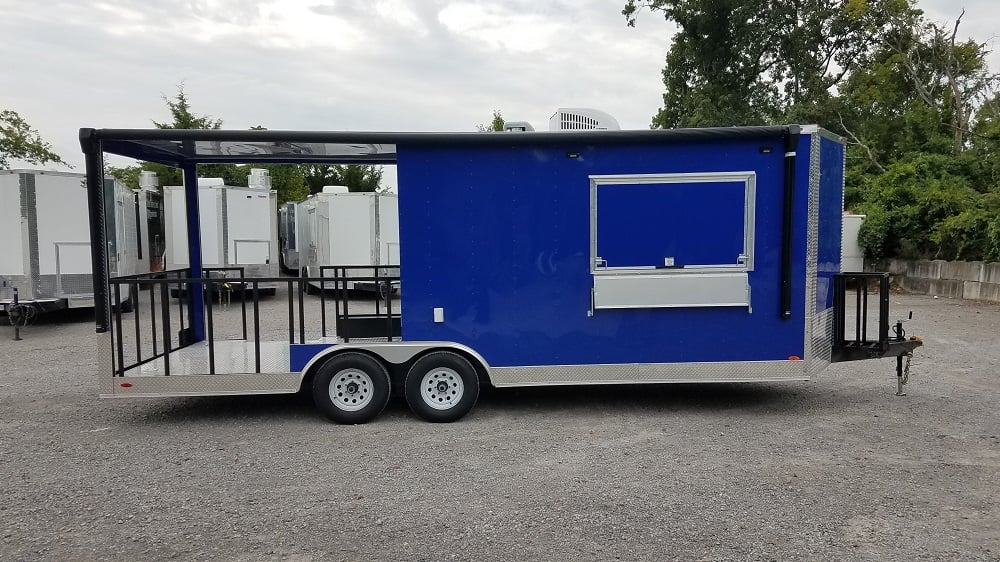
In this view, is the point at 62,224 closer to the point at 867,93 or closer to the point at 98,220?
the point at 98,220

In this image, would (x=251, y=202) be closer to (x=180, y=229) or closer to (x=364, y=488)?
(x=180, y=229)

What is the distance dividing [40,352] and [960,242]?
62.4ft

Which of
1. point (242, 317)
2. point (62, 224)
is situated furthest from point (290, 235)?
point (242, 317)

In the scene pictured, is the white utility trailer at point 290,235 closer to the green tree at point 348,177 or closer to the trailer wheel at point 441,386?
the green tree at point 348,177

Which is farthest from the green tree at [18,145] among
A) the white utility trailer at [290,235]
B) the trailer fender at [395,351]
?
the trailer fender at [395,351]

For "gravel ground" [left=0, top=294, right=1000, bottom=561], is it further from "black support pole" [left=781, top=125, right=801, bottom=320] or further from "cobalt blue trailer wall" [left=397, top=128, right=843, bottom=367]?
"black support pole" [left=781, top=125, right=801, bottom=320]

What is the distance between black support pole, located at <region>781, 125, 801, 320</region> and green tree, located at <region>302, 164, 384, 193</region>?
97.9ft

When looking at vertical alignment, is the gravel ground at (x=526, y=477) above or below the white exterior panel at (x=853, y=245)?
below

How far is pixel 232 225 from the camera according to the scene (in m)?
15.7

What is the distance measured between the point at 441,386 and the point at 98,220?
10.4ft

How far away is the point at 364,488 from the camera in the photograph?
4.49 meters

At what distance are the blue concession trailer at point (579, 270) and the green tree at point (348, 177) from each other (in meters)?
29.1

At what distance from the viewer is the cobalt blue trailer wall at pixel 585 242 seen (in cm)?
592

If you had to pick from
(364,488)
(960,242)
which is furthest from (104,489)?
(960,242)
